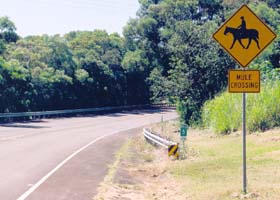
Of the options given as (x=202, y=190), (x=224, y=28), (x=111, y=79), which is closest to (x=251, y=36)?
(x=224, y=28)

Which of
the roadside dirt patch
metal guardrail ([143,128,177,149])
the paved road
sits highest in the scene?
metal guardrail ([143,128,177,149])

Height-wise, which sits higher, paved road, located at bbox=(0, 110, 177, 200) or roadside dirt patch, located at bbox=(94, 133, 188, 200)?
paved road, located at bbox=(0, 110, 177, 200)

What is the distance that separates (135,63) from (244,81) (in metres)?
61.1

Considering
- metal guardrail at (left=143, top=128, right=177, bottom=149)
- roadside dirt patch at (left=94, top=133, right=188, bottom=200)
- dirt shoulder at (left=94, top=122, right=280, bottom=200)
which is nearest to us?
dirt shoulder at (left=94, top=122, right=280, bottom=200)

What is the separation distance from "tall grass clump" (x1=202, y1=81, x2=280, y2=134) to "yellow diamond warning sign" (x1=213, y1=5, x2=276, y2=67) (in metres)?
11.8

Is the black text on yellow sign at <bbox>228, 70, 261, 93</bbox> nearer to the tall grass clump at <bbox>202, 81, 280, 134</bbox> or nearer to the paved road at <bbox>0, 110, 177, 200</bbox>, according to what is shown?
the paved road at <bbox>0, 110, 177, 200</bbox>

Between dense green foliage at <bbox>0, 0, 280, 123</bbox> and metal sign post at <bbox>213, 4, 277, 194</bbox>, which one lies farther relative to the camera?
dense green foliage at <bbox>0, 0, 280, 123</bbox>

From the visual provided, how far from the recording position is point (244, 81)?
10.3 m

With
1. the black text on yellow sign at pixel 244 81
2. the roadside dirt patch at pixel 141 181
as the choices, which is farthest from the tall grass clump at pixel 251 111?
the black text on yellow sign at pixel 244 81

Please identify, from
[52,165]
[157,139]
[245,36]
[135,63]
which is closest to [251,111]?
[157,139]

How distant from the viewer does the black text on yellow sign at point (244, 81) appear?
10211 mm

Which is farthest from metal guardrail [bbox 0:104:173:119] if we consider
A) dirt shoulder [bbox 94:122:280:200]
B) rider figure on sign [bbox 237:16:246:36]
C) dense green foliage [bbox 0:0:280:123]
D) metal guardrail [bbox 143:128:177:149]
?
rider figure on sign [bbox 237:16:246:36]

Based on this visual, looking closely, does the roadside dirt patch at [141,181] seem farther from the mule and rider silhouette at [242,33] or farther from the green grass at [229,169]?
the mule and rider silhouette at [242,33]

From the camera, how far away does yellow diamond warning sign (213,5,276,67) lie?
1020cm
